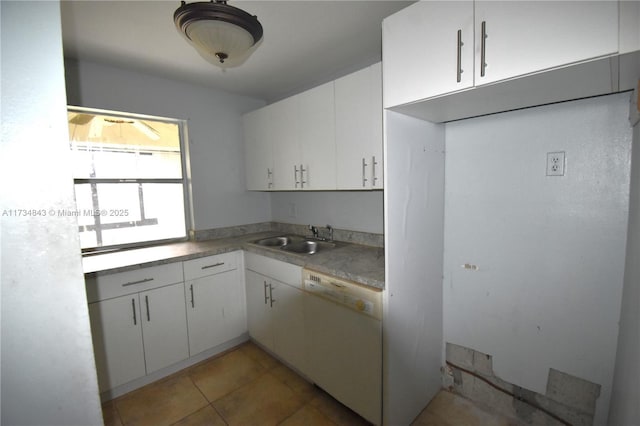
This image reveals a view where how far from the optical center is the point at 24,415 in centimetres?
43

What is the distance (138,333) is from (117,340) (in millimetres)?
123

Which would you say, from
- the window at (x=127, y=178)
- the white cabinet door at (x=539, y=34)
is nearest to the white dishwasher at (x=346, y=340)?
the white cabinet door at (x=539, y=34)

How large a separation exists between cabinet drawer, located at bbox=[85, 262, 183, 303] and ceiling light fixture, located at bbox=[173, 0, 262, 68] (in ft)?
5.13

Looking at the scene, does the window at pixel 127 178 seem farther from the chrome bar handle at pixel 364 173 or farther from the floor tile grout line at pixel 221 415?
the chrome bar handle at pixel 364 173

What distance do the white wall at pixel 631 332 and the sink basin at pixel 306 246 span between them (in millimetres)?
1813

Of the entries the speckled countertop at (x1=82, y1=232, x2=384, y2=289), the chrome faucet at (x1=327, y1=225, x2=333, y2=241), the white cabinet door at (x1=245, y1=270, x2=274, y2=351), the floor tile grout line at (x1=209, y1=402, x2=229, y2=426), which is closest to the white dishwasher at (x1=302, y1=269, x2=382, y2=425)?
the speckled countertop at (x1=82, y1=232, x2=384, y2=289)

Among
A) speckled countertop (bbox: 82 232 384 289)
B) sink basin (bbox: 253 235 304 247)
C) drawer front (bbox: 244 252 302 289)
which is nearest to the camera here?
speckled countertop (bbox: 82 232 384 289)

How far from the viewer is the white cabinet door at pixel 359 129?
173 cm

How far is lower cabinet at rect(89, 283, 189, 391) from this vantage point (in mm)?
1857

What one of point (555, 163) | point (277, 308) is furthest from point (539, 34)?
point (277, 308)

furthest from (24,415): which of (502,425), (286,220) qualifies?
(286,220)

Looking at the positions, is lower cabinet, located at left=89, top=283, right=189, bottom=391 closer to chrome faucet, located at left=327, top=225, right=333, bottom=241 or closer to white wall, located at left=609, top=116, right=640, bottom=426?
chrome faucet, located at left=327, top=225, right=333, bottom=241

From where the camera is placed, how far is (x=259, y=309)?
238cm

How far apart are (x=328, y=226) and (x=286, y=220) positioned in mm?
700
